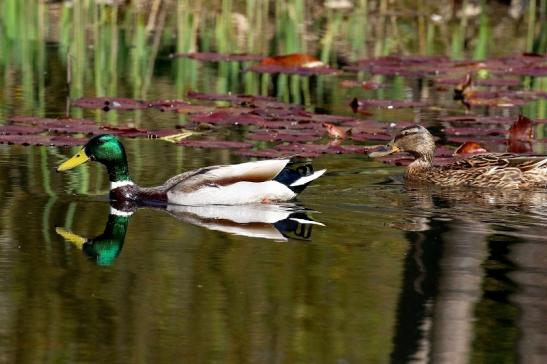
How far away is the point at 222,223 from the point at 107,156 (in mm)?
1335

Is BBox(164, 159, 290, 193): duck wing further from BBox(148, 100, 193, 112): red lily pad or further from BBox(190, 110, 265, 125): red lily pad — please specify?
BBox(148, 100, 193, 112): red lily pad

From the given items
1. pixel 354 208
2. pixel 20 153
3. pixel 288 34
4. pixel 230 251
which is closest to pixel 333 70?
pixel 288 34

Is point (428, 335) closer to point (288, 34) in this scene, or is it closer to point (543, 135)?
point (543, 135)

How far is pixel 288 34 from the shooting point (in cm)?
1959

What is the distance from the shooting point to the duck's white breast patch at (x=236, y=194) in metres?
9.65

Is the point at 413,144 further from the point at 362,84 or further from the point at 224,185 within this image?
the point at 362,84

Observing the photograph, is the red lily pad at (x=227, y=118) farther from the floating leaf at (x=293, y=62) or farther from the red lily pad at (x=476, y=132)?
the floating leaf at (x=293, y=62)

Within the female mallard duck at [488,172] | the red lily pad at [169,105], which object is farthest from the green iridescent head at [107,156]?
the red lily pad at [169,105]

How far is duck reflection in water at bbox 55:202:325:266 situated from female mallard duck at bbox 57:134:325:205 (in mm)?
66

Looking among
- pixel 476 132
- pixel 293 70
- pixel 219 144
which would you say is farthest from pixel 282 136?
pixel 293 70

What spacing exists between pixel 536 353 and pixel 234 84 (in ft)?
31.7

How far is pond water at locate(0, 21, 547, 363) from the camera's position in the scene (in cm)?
612

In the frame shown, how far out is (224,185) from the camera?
9.68 meters

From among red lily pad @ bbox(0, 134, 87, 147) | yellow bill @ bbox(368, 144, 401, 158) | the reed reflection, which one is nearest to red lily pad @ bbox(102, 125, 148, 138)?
red lily pad @ bbox(0, 134, 87, 147)
